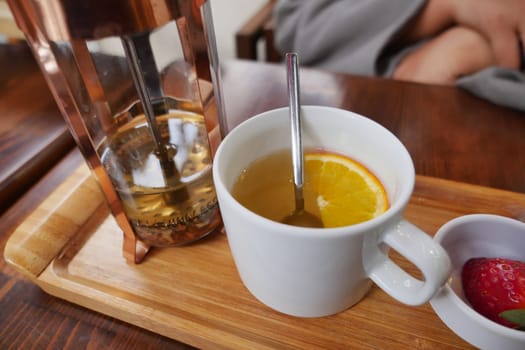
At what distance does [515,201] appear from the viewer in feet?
1.42

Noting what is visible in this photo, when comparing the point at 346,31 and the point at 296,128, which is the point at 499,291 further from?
the point at 346,31

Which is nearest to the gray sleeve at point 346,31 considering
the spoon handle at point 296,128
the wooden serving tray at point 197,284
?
the wooden serving tray at point 197,284

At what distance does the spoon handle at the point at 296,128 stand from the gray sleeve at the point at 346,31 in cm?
52

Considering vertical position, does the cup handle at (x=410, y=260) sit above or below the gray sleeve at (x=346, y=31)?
above

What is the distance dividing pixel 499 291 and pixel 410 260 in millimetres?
116

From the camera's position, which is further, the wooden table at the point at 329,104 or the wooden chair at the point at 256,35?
the wooden chair at the point at 256,35

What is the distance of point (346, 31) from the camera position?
0.83 meters

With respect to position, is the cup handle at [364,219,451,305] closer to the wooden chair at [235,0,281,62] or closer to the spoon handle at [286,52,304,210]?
the spoon handle at [286,52,304,210]

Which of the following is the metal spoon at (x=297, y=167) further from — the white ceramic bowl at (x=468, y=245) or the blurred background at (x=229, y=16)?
the blurred background at (x=229, y=16)

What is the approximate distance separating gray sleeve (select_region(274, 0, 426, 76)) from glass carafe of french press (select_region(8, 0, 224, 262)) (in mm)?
499

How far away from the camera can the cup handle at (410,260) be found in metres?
0.26

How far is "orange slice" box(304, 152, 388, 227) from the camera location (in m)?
0.33

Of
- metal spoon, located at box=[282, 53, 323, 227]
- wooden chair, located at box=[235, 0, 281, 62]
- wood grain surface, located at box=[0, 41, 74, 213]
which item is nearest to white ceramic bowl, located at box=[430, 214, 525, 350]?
metal spoon, located at box=[282, 53, 323, 227]

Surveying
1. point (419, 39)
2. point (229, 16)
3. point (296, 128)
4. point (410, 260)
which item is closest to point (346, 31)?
point (419, 39)
